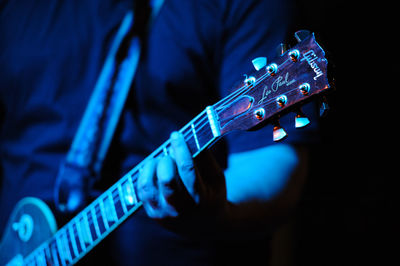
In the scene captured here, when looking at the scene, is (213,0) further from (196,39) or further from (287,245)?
(287,245)

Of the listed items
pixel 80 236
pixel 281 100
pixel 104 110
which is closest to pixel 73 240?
pixel 80 236

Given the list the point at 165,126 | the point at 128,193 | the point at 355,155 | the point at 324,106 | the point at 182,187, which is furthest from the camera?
the point at 355,155

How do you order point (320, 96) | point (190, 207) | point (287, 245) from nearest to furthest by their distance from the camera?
point (320, 96) < point (190, 207) < point (287, 245)

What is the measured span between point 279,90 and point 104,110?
42 centimetres

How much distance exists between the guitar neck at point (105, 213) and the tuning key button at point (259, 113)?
7 centimetres

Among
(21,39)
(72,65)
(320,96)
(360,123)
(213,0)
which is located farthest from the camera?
(360,123)

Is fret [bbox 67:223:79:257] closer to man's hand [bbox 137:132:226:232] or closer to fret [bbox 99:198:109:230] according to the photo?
fret [bbox 99:198:109:230]

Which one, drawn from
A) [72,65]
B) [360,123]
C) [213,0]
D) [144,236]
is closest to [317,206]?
[360,123]

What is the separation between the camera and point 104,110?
703 millimetres

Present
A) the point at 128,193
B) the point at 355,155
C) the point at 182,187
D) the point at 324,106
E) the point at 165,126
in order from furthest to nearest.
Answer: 1. the point at 355,155
2. the point at 165,126
3. the point at 128,193
4. the point at 182,187
5. the point at 324,106

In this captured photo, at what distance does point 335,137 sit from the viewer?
111cm

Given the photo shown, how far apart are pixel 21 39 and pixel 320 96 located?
84cm

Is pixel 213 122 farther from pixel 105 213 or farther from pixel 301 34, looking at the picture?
pixel 105 213

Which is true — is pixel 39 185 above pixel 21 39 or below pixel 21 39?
below
